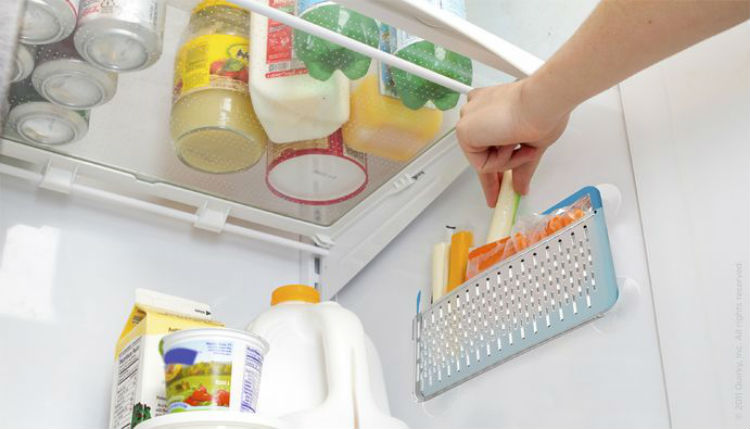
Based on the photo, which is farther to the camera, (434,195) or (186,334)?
(434,195)

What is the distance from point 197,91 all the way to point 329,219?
42cm

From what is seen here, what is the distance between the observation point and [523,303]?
38.4 inches

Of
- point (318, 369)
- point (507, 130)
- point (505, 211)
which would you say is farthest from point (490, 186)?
point (318, 369)

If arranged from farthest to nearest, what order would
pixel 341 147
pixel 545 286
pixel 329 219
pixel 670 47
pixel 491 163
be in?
pixel 329 219
pixel 341 147
pixel 491 163
pixel 545 286
pixel 670 47

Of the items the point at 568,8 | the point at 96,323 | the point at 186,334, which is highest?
the point at 568,8

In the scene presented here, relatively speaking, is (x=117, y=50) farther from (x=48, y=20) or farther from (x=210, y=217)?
(x=210, y=217)

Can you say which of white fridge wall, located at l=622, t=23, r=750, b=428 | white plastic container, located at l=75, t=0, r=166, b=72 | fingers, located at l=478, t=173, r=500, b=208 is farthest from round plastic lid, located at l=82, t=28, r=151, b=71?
white fridge wall, located at l=622, t=23, r=750, b=428

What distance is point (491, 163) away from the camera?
106 centimetres

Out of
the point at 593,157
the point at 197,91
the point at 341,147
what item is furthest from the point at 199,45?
the point at 593,157

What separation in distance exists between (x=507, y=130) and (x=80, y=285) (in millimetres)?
724

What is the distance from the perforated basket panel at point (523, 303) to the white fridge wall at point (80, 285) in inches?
17.3

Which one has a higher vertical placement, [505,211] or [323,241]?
[323,241]

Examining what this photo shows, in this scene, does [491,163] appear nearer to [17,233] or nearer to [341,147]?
[341,147]

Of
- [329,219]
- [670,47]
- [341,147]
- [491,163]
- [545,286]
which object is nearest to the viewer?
[670,47]
